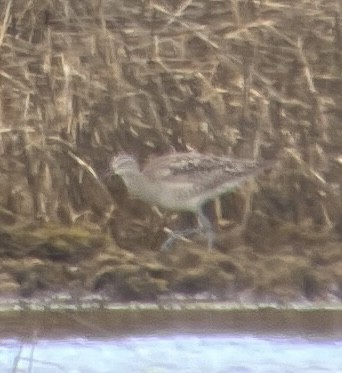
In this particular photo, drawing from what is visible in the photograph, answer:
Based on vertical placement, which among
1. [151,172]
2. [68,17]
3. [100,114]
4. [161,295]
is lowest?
[161,295]

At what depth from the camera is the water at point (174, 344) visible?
1407mm

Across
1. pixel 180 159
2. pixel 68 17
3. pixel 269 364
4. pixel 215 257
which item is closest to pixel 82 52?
pixel 68 17

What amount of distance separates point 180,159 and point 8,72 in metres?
0.44

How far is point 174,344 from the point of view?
4.85 feet

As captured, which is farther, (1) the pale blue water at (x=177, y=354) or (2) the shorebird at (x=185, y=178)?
(2) the shorebird at (x=185, y=178)

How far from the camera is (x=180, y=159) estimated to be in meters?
1.85

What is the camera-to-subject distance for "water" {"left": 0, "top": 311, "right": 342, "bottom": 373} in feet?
4.62

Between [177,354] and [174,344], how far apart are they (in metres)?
0.04

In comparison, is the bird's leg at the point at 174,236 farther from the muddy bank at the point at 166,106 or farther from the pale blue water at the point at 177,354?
the pale blue water at the point at 177,354

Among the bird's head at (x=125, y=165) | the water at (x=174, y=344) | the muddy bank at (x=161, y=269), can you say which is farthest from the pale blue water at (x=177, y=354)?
the bird's head at (x=125, y=165)

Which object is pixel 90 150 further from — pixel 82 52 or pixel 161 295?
pixel 161 295

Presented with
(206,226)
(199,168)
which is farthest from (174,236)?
(199,168)

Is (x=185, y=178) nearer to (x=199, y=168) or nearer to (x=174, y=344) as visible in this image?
(x=199, y=168)

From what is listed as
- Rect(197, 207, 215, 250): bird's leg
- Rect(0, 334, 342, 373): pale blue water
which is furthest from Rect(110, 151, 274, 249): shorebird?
Rect(0, 334, 342, 373): pale blue water
